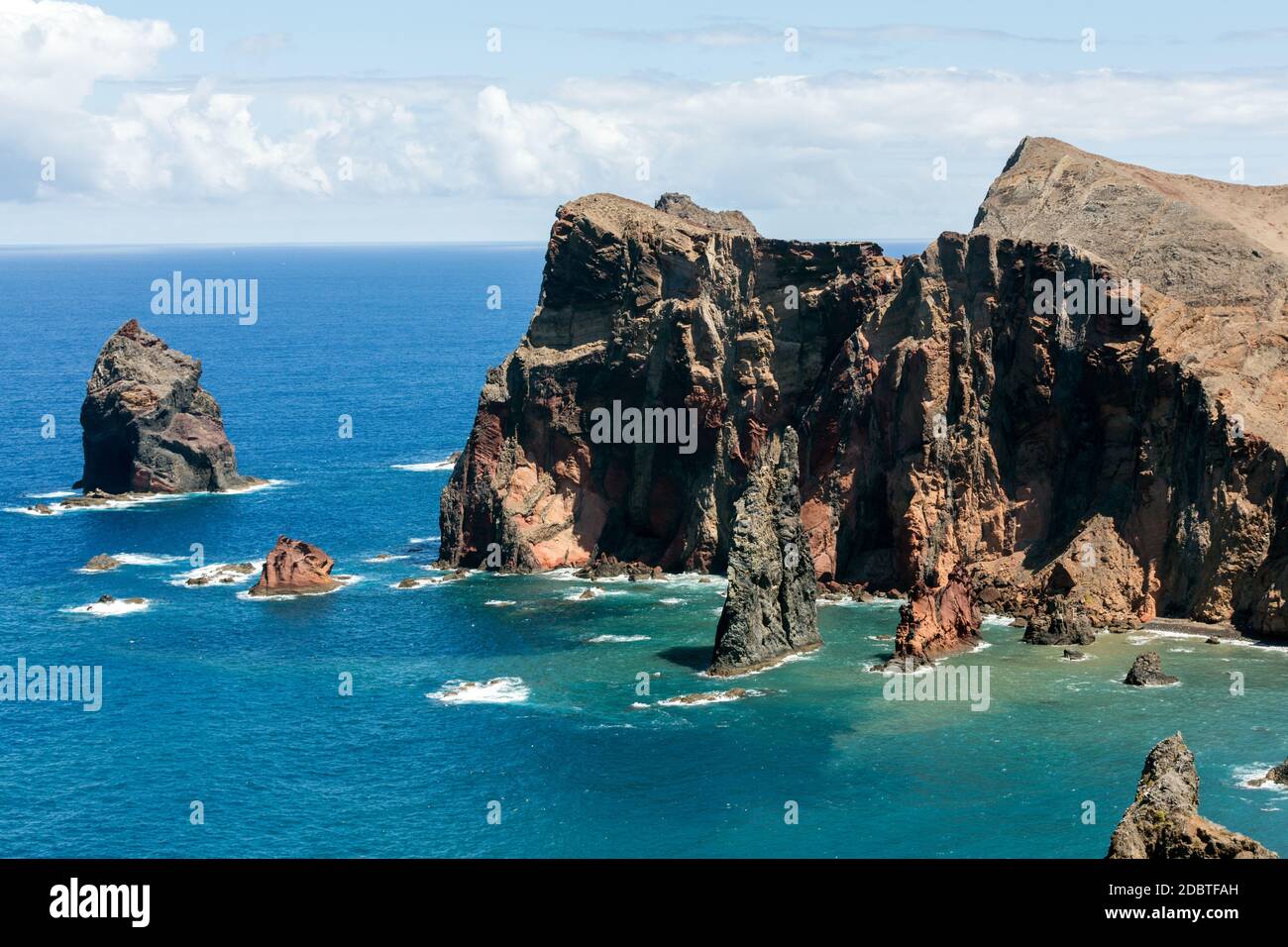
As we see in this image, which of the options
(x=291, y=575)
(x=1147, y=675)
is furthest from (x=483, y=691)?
(x=1147, y=675)

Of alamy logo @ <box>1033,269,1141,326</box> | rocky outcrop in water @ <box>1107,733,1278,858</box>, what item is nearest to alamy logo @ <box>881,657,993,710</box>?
alamy logo @ <box>1033,269,1141,326</box>

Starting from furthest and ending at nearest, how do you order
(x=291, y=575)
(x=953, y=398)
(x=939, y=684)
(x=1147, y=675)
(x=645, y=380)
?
(x=645, y=380) < (x=291, y=575) < (x=953, y=398) < (x=939, y=684) < (x=1147, y=675)

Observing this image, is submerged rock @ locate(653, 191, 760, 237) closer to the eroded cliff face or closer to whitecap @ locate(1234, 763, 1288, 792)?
the eroded cliff face
